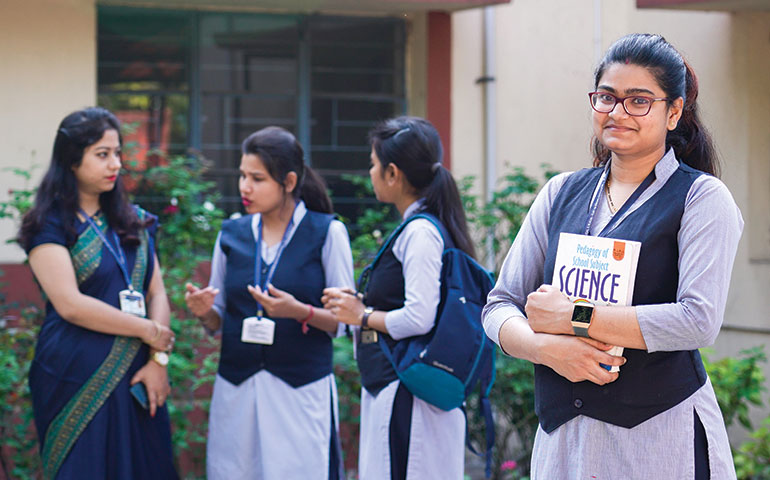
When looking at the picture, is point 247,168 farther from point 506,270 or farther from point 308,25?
point 308,25

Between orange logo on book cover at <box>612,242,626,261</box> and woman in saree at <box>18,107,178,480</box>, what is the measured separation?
208 centimetres

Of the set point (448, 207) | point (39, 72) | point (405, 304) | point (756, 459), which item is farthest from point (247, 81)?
point (756, 459)

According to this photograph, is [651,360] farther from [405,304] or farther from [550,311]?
[405,304]

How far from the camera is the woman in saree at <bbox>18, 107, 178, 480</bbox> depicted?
3430 mm

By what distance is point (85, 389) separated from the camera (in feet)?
11.3

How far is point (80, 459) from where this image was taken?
3410 mm

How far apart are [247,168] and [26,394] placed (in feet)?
5.43

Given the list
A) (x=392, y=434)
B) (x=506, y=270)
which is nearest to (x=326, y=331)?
(x=392, y=434)

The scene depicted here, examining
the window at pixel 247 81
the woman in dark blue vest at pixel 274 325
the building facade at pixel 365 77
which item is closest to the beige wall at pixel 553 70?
the building facade at pixel 365 77

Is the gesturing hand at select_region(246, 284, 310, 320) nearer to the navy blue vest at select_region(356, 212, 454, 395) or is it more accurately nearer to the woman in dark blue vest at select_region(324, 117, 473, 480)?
the woman in dark blue vest at select_region(324, 117, 473, 480)

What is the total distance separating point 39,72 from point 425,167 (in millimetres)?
3310

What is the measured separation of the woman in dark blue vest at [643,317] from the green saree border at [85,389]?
1.85 m

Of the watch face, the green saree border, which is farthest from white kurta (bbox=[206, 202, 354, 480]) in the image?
the watch face

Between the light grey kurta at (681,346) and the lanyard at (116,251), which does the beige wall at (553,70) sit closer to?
the lanyard at (116,251)
